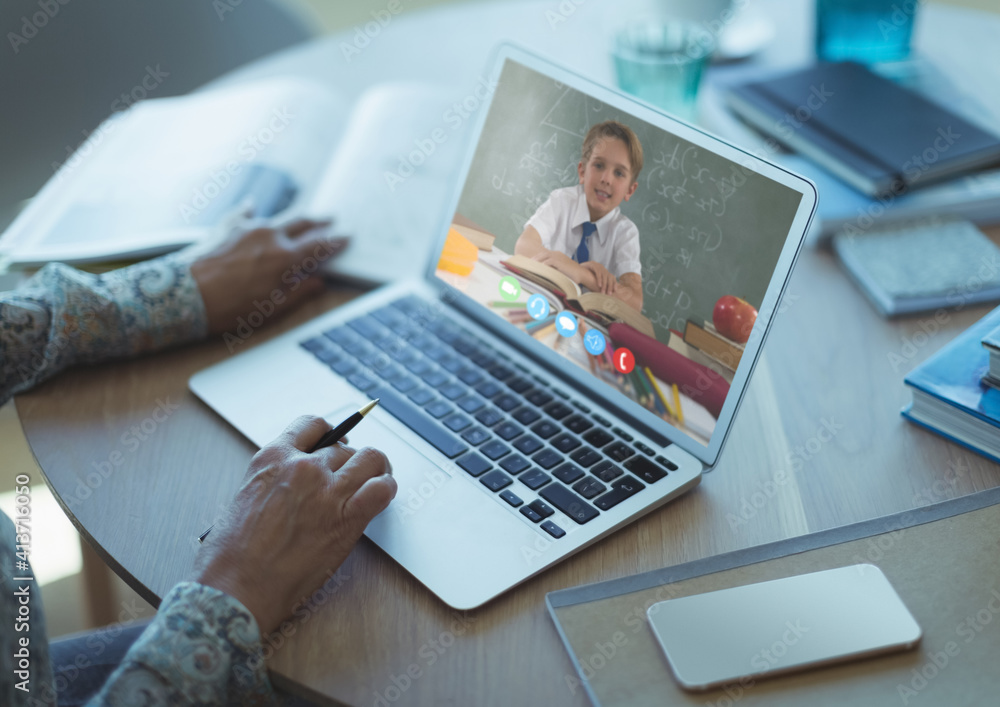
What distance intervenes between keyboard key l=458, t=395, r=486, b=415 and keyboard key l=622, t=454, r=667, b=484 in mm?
166

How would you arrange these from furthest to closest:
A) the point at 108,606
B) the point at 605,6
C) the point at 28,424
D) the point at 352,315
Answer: the point at 605,6 → the point at 108,606 → the point at 352,315 → the point at 28,424

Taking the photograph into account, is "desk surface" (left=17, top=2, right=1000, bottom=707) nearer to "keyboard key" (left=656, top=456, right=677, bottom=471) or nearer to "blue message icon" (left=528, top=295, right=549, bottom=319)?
"keyboard key" (left=656, top=456, right=677, bottom=471)

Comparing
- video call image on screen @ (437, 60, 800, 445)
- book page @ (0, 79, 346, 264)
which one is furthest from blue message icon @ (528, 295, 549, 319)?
book page @ (0, 79, 346, 264)

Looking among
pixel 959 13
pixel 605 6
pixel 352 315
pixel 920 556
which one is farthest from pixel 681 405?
pixel 959 13

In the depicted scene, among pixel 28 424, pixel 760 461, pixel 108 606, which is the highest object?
pixel 760 461

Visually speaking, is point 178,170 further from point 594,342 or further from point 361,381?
point 594,342

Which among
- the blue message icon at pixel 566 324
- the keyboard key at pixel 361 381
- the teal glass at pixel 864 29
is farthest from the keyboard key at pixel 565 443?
the teal glass at pixel 864 29

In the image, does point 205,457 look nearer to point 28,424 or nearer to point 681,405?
point 28,424

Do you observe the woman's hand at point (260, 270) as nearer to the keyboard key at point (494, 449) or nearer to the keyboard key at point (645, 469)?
the keyboard key at point (494, 449)

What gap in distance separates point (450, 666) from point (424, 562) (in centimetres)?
9

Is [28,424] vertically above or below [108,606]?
above

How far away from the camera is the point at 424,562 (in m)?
0.66

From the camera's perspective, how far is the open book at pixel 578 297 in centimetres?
79

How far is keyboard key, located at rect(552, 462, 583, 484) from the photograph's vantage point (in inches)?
29.0
